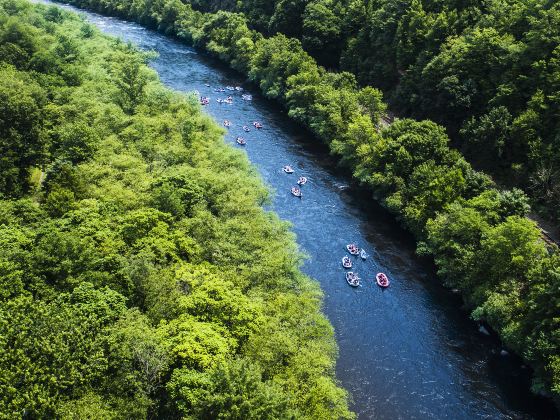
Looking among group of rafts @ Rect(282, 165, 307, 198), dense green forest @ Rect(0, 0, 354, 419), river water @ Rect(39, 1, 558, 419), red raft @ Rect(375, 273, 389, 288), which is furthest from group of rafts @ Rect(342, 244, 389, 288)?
group of rafts @ Rect(282, 165, 307, 198)

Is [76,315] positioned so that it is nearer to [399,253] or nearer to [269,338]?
[269,338]

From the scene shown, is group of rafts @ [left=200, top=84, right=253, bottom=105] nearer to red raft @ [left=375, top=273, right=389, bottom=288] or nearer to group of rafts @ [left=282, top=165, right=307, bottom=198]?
group of rafts @ [left=282, top=165, right=307, bottom=198]

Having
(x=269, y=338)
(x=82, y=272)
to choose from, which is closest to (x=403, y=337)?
(x=269, y=338)

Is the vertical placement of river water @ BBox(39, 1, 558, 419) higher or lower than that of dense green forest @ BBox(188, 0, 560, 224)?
lower

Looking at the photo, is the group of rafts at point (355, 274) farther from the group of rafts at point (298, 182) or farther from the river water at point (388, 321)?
the group of rafts at point (298, 182)

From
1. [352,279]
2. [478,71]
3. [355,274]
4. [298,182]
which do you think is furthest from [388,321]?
[478,71]

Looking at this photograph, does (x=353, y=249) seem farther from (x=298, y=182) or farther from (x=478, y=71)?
(x=478, y=71)
